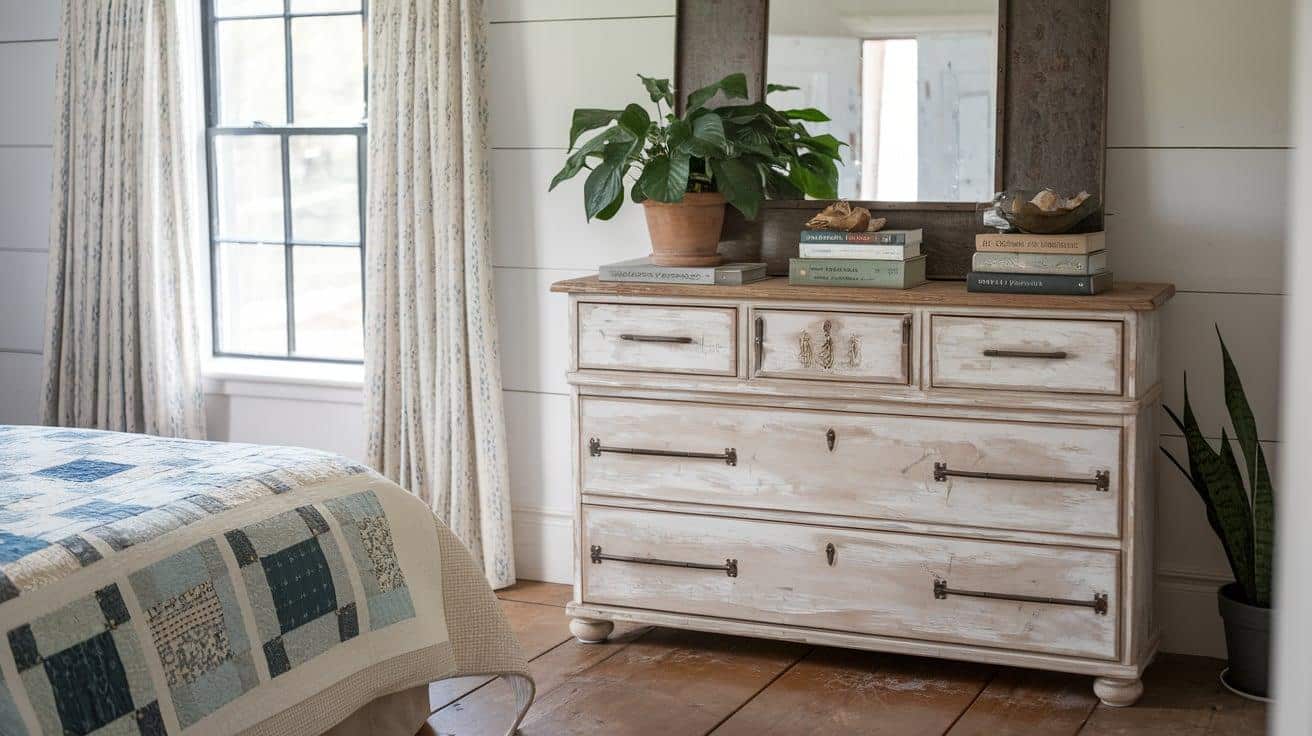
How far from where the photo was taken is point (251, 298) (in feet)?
14.3

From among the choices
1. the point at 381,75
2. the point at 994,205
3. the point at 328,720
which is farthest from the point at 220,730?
the point at 381,75

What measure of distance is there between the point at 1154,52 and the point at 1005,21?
0.36 metres

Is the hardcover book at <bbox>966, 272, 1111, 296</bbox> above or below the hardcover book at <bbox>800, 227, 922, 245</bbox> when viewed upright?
below

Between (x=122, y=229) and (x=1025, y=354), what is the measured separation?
2.89 meters

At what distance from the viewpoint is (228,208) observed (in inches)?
171

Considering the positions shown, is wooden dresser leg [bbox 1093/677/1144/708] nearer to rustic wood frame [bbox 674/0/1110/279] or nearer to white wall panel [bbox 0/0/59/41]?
rustic wood frame [bbox 674/0/1110/279]

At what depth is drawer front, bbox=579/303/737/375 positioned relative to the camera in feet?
10.1

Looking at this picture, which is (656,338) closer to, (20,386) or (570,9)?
(570,9)

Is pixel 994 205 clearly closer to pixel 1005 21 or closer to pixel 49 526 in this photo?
pixel 1005 21

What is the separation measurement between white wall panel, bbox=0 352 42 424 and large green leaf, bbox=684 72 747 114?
2661 mm

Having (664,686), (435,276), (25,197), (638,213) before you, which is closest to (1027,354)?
(664,686)

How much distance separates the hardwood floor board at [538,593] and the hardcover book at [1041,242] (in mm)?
1583

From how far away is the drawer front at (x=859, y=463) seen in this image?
9.25 feet

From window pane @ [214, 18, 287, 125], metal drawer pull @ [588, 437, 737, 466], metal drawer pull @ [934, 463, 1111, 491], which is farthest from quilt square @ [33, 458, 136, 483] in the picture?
window pane @ [214, 18, 287, 125]
